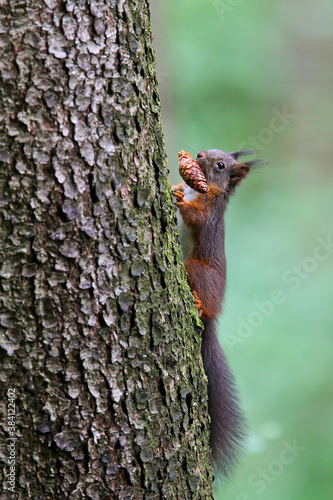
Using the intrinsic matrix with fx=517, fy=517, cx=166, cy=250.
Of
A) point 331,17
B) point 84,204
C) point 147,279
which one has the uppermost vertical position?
point 331,17

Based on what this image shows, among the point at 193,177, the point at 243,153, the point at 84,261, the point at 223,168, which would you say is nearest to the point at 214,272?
the point at 193,177

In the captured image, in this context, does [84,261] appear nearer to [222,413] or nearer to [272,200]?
[222,413]

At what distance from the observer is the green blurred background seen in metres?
4.06

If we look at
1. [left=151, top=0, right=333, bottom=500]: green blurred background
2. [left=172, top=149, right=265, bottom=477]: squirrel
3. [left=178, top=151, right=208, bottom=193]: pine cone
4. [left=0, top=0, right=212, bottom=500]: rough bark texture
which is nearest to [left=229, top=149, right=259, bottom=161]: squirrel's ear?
[left=172, top=149, right=265, bottom=477]: squirrel

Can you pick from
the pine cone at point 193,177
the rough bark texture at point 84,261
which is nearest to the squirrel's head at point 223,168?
the pine cone at point 193,177

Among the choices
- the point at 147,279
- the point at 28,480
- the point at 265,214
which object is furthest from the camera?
the point at 265,214

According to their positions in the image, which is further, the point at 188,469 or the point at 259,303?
the point at 259,303

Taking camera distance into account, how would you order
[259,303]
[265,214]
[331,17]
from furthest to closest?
[331,17]
[265,214]
[259,303]

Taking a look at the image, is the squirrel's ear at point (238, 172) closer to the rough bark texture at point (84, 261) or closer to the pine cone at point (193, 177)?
the pine cone at point (193, 177)

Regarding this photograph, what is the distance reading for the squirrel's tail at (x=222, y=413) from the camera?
85.7 inches

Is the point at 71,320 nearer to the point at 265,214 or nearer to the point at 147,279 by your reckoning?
the point at 147,279

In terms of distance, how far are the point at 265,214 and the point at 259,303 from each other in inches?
45.3

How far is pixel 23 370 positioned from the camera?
1256mm

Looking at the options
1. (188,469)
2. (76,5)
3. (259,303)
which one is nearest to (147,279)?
(188,469)
